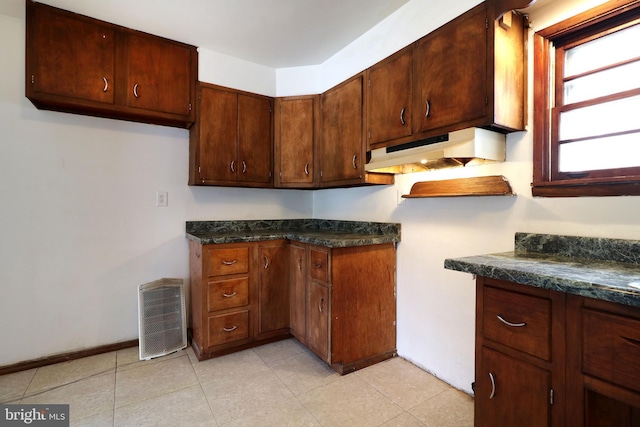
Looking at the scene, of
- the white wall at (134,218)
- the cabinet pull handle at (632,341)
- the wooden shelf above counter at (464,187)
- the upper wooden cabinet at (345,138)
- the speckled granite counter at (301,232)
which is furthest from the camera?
the upper wooden cabinet at (345,138)

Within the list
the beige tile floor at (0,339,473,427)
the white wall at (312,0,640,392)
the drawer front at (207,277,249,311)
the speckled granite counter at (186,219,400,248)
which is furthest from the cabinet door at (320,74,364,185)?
the beige tile floor at (0,339,473,427)

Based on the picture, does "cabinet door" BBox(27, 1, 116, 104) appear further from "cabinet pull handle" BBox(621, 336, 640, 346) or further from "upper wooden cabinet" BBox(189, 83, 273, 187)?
"cabinet pull handle" BBox(621, 336, 640, 346)

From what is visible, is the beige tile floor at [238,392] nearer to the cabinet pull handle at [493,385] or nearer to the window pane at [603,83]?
the cabinet pull handle at [493,385]

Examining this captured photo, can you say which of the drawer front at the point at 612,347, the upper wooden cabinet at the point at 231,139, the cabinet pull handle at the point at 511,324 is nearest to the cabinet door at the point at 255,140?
the upper wooden cabinet at the point at 231,139

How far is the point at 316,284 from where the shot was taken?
2232 mm

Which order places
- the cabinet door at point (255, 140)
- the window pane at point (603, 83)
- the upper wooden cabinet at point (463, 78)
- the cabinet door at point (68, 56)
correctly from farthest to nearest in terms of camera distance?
1. the cabinet door at point (255, 140)
2. the cabinet door at point (68, 56)
3. the upper wooden cabinet at point (463, 78)
4. the window pane at point (603, 83)

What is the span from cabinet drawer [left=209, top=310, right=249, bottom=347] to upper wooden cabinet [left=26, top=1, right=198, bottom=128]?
1689mm

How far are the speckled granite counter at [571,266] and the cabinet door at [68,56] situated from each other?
264cm

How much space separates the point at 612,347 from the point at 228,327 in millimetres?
2271

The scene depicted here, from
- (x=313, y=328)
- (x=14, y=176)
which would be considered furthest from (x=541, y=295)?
(x=14, y=176)

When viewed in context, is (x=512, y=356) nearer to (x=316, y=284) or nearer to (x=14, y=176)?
(x=316, y=284)

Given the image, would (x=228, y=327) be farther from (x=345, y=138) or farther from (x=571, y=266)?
(x=571, y=266)

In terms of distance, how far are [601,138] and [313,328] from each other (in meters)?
2.04

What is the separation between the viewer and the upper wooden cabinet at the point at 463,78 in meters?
1.50
